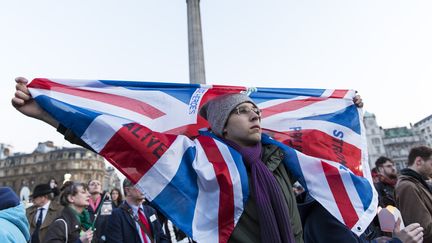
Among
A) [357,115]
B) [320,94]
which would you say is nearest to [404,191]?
[357,115]

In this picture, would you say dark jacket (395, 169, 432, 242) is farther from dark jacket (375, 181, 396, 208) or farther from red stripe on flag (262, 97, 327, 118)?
red stripe on flag (262, 97, 327, 118)

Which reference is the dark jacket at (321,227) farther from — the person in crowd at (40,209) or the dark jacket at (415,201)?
the person in crowd at (40,209)

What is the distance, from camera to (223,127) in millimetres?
2453

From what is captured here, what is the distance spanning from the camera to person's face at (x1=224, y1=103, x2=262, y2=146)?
7.67ft

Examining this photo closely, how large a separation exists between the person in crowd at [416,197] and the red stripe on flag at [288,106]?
66.9 inches

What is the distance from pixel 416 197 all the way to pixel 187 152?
3200 mm

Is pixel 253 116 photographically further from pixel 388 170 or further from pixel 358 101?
pixel 388 170

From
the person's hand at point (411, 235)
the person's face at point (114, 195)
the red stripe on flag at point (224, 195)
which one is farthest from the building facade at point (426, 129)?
the red stripe on flag at point (224, 195)

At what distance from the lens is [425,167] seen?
455 centimetres

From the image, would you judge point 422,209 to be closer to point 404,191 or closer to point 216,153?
point 404,191

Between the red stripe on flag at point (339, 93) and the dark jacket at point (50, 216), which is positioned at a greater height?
the red stripe on flag at point (339, 93)

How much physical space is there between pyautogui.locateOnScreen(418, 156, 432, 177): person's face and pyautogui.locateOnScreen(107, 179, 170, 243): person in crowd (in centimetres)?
387

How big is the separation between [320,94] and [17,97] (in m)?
2.99

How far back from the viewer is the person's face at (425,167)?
14.9 ft
